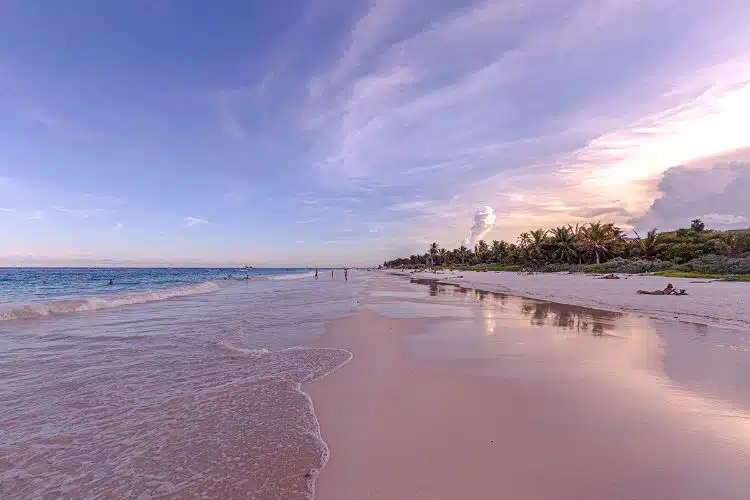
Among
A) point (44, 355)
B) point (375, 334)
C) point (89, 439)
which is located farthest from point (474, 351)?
point (44, 355)

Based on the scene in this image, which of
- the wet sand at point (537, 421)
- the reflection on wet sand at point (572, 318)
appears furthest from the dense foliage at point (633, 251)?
the wet sand at point (537, 421)

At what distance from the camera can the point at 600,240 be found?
233 ft

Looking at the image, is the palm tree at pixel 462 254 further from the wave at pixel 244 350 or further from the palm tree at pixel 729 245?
the wave at pixel 244 350

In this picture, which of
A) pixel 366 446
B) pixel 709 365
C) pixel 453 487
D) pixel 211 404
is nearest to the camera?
pixel 453 487

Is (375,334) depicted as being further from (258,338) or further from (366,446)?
(366,446)

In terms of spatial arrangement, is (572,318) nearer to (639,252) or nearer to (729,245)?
(729,245)

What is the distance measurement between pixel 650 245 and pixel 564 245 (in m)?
14.4

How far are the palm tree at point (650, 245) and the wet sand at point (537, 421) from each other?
63867 millimetres

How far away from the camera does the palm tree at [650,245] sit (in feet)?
203

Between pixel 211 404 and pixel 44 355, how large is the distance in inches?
292

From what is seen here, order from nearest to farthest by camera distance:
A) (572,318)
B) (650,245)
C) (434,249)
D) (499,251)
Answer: (572,318) → (650,245) → (499,251) → (434,249)

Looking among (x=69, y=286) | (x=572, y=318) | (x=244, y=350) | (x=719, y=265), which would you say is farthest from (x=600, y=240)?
(x=69, y=286)

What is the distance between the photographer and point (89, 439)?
17.3ft

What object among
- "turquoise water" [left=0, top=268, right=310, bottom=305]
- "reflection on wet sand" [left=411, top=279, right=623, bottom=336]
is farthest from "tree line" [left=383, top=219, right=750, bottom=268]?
"turquoise water" [left=0, top=268, right=310, bottom=305]
